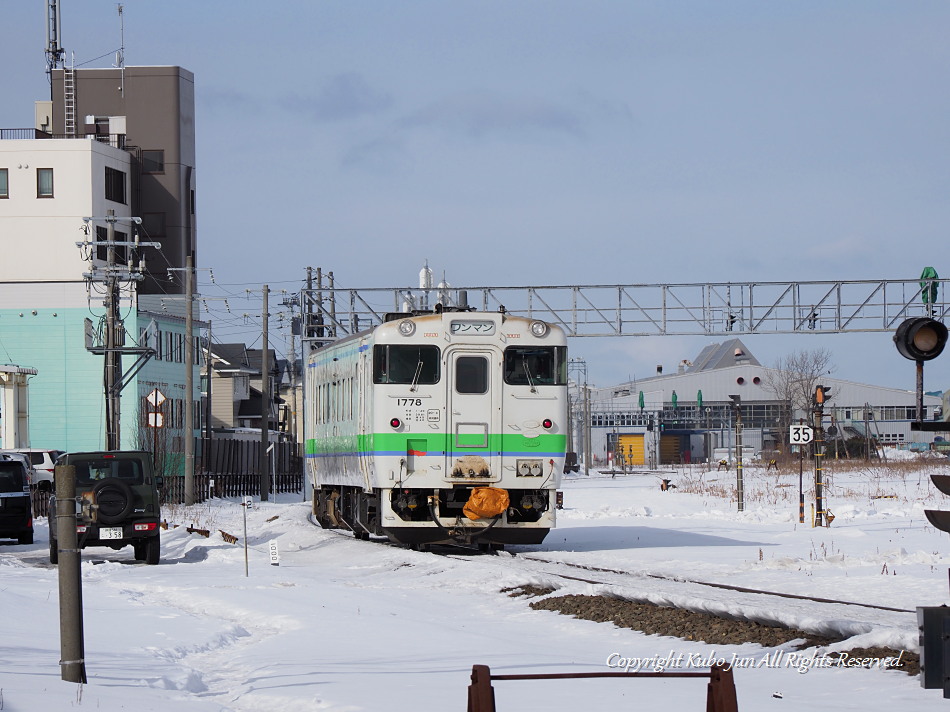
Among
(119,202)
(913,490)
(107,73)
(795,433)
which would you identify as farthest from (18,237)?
(795,433)

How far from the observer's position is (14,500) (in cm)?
2698

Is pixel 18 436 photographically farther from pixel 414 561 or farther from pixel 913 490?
pixel 414 561

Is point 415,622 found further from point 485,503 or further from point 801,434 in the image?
point 801,434

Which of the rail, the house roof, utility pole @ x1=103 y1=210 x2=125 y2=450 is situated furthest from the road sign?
the house roof

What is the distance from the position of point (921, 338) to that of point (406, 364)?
1350cm

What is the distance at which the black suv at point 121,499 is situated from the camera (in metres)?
21.3

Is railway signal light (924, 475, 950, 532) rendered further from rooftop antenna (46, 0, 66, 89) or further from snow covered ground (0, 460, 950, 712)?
rooftop antenna (46, 0, 66, 89)

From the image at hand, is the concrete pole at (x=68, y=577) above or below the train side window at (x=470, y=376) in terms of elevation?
below

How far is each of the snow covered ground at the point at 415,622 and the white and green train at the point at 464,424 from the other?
2.49ft

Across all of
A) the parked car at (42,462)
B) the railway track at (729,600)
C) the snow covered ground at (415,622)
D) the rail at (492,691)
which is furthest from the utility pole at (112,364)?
the rail at (492,691)

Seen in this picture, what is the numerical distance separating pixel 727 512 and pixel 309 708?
26528mm

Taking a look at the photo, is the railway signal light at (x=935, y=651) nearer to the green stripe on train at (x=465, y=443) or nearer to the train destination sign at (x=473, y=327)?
the green stripe on train at (x=465, y=443)

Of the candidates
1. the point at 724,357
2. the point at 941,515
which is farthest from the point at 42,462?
the point at 724,357

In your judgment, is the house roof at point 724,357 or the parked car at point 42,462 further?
the house roof at point 724,357
